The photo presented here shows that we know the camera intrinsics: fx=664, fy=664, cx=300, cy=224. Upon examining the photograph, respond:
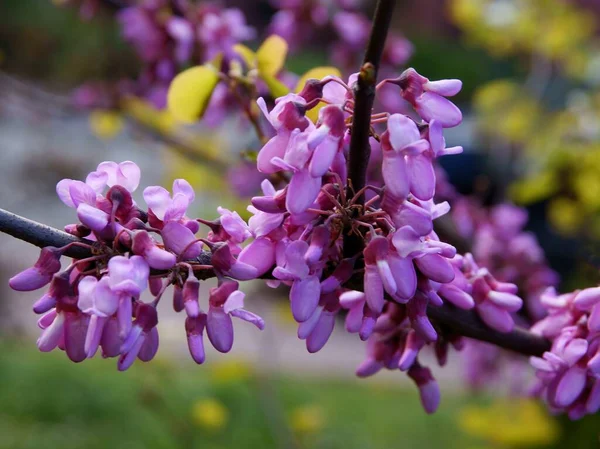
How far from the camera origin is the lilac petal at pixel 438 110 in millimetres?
620

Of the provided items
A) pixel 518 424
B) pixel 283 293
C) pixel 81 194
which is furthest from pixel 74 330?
pixel 283 293

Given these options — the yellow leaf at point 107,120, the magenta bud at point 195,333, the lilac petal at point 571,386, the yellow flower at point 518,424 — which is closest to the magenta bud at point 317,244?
the magenta bud at point 195,333

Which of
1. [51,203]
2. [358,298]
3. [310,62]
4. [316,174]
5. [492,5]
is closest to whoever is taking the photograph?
[316,174]

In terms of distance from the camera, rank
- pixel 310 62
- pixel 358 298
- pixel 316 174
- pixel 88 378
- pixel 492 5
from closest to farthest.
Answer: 1. pixel 316 174
2. pixel 358 298
3. pixel 492 5
4. pixel 88 378
5. pixel 310 62

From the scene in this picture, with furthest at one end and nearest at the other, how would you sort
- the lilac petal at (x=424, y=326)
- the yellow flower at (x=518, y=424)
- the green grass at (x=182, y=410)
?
the green grass at (x=182, y=410), the yellow flower at (x=518, y=424), the lilac petal at (x=424, y=326)

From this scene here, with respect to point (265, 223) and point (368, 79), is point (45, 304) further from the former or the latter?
point (368, 79)

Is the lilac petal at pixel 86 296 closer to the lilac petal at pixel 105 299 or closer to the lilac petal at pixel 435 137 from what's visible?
the lilac petal at pixel 105 299

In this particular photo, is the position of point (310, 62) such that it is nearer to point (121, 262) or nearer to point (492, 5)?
point (492, 5)

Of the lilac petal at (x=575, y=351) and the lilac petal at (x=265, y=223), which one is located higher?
the lilac petal at (x=265, y=223)

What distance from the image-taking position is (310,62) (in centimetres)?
934

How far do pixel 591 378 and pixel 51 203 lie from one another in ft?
22.2

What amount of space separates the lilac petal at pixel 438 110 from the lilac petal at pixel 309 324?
0.22m

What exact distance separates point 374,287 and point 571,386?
0.97ft

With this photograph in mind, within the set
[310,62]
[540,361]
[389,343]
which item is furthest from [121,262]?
[310,62]
